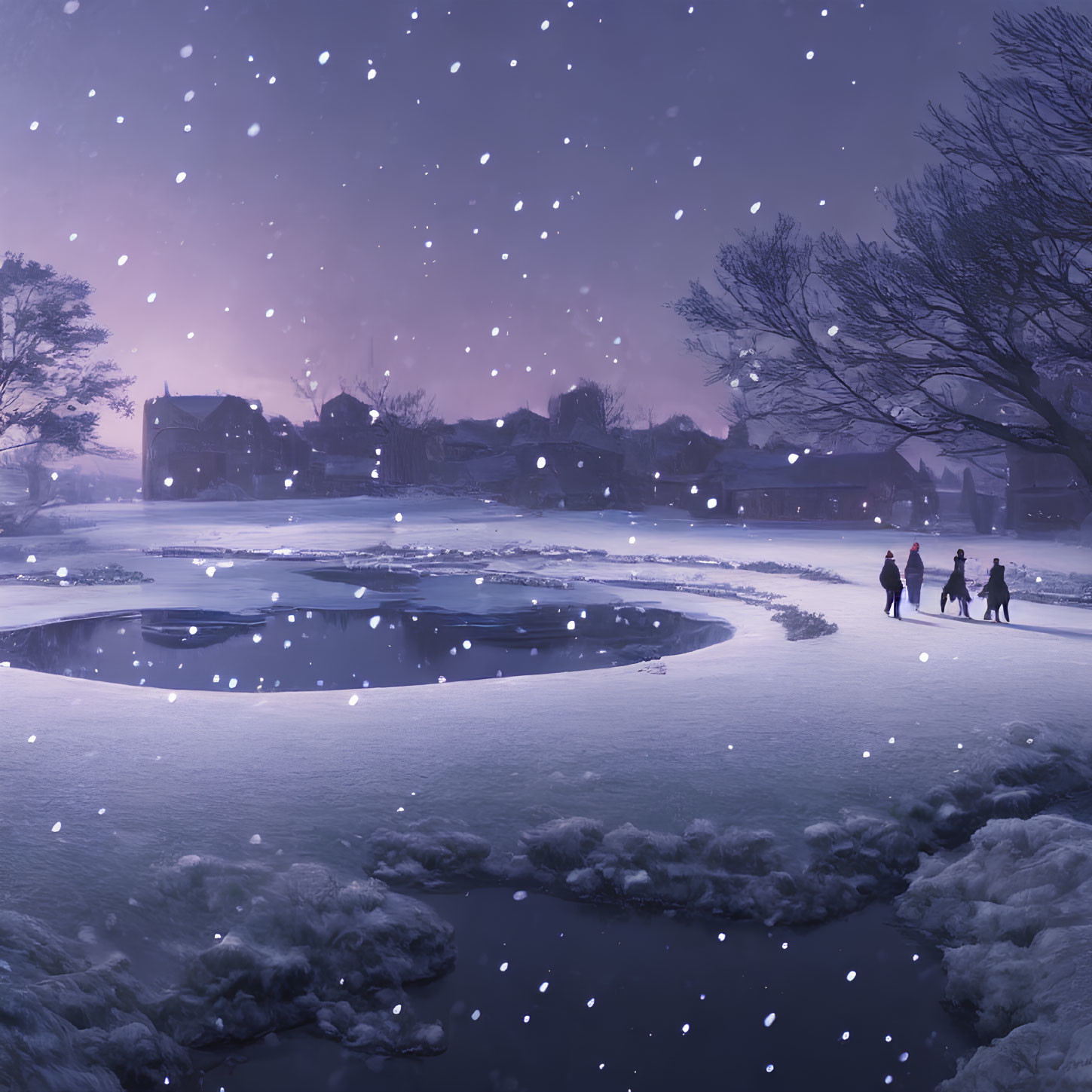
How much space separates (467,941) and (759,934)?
6.38 ft

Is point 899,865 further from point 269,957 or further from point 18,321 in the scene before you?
point 18,321

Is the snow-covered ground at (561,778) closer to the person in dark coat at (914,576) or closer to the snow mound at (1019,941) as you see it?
the snow mound at (1019,941)

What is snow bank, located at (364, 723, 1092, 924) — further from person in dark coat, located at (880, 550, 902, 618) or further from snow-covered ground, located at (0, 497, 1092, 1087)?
person in dark coat, located at (880, 550, 902, 618)

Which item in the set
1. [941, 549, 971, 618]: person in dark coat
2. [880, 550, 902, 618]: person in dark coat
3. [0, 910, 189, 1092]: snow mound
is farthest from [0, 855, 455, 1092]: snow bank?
[941, 549, 971, 618]: person in dark coat

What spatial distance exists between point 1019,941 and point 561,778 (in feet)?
11.9

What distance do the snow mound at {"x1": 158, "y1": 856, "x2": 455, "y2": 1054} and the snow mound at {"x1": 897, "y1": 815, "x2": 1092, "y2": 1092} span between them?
2981 mm

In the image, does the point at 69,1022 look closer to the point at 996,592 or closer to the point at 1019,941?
the point at 1019,941

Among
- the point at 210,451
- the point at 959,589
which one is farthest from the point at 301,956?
the point at 210,451

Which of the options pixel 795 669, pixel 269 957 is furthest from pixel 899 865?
pixel 795 669

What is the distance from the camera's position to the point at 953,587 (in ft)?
64.1

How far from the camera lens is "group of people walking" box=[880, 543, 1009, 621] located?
18.5 m

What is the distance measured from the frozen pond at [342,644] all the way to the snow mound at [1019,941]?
8950 mm

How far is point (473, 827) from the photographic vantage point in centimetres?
701

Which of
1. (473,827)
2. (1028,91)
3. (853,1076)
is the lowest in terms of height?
(853,1076)
